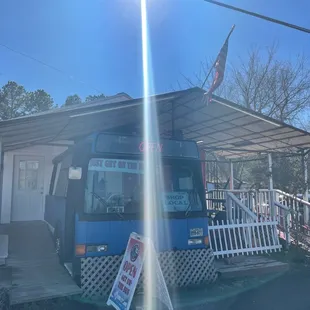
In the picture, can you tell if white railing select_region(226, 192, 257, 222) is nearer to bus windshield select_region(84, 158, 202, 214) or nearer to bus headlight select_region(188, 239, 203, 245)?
bus headlight select_region(188, 239, 203, 245)

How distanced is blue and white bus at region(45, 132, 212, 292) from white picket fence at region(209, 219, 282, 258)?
1957mm

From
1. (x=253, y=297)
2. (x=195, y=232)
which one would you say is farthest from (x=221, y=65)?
(x=253, y=297)

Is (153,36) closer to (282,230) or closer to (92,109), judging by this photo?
(92,109)

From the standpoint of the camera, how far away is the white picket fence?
7227 mm

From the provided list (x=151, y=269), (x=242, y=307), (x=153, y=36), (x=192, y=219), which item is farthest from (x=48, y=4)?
(x=242, y=307)

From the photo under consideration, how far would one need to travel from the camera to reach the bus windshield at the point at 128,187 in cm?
475

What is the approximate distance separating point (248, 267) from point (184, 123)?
4053mm

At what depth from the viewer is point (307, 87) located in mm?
19344

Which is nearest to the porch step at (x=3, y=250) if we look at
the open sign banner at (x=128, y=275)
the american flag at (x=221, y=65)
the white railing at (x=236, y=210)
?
the open sign banner at (x=128, y=275)

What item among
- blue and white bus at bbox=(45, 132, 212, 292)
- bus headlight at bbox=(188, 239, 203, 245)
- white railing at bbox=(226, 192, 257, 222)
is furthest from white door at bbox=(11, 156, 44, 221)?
bus headlight at bbox=(188, 239, 203, 245)

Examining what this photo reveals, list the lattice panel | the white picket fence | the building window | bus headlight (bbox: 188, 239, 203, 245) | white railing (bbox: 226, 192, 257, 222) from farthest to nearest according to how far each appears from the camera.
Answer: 1. the building window
2. white railing (bbox: 226, 192, 257, 222)
3. the white picket fence
4. bus headlight (bbox: 188, 239, 203, 245)
5. the lattice panel

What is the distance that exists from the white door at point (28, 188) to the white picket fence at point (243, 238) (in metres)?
6.42

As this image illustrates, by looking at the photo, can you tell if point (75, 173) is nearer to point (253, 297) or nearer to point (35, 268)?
point (35, 268)

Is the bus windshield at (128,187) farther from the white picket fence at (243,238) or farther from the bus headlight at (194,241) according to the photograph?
the white picket fence at (243,238)
